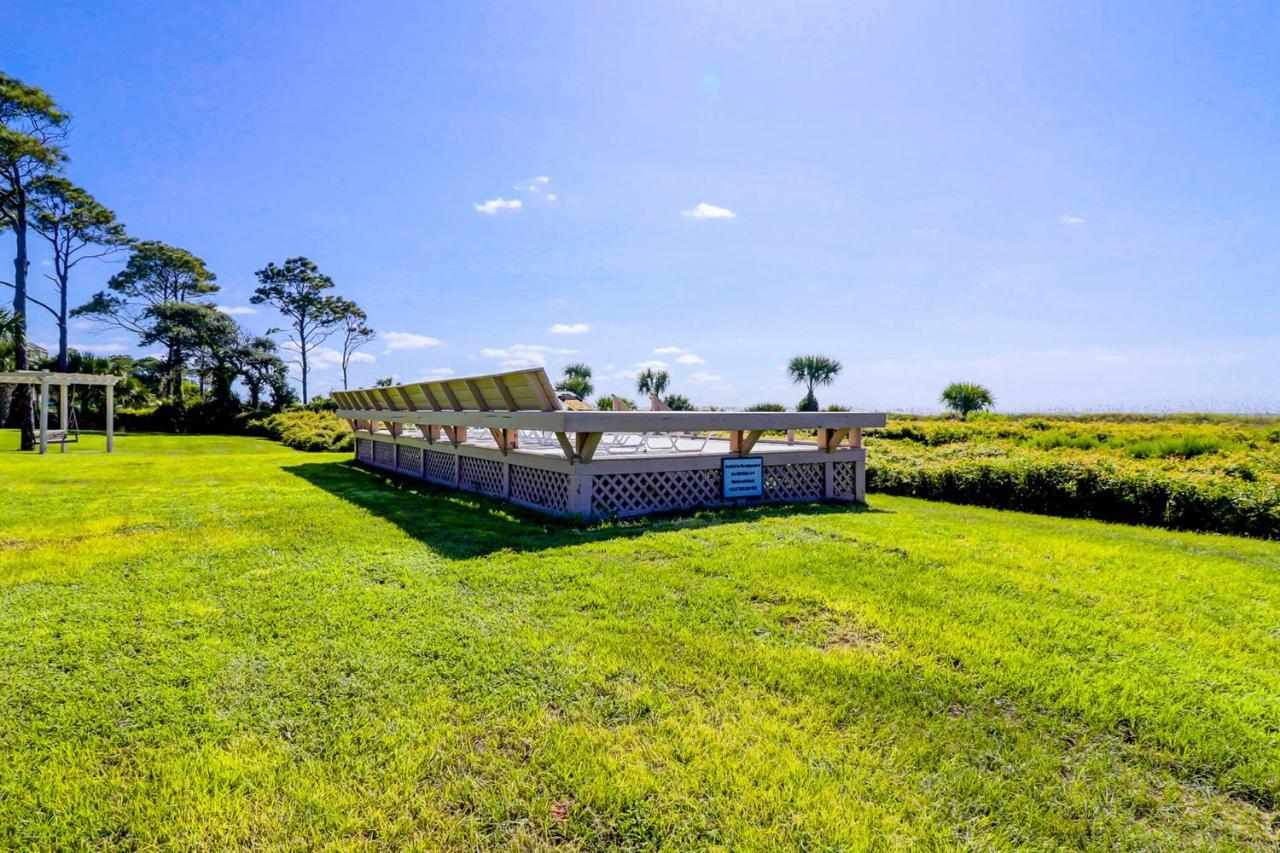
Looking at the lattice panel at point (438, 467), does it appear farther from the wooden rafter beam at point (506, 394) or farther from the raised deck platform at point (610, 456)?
the wooden rafter beam at point (506, 394)

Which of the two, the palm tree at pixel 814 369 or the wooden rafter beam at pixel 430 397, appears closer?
the wooden rafter beam at pixel 430 397

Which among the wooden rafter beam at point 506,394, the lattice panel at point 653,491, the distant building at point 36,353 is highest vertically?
the distant building at point 36,353

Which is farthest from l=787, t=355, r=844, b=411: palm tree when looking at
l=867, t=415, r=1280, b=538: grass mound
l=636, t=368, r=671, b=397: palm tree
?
l=867, t=415, r=1280, b=538: grass mound

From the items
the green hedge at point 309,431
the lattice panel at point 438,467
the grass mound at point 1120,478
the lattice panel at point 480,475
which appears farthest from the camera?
the green hedge at point 309,431

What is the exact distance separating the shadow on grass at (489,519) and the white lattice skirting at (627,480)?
0.23m

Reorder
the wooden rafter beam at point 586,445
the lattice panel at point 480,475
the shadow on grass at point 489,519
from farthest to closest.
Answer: the lattice panel at point 480,475
the wooden rafter beam at point 586,445
the shadow on grass at point 489,519

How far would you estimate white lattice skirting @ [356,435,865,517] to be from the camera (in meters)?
6.58

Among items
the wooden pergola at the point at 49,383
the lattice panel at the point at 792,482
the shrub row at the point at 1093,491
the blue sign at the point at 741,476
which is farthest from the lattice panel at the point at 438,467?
the wooden pergola at the point at 49,383

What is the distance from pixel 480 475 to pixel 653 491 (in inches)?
122

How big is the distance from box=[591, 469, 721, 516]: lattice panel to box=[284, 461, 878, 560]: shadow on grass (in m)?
0.23

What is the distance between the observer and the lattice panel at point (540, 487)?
6676mm

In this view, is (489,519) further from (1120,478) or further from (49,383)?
(49,383)

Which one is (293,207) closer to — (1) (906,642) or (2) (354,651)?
(2) (354,651)

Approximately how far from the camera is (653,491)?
7004mm
